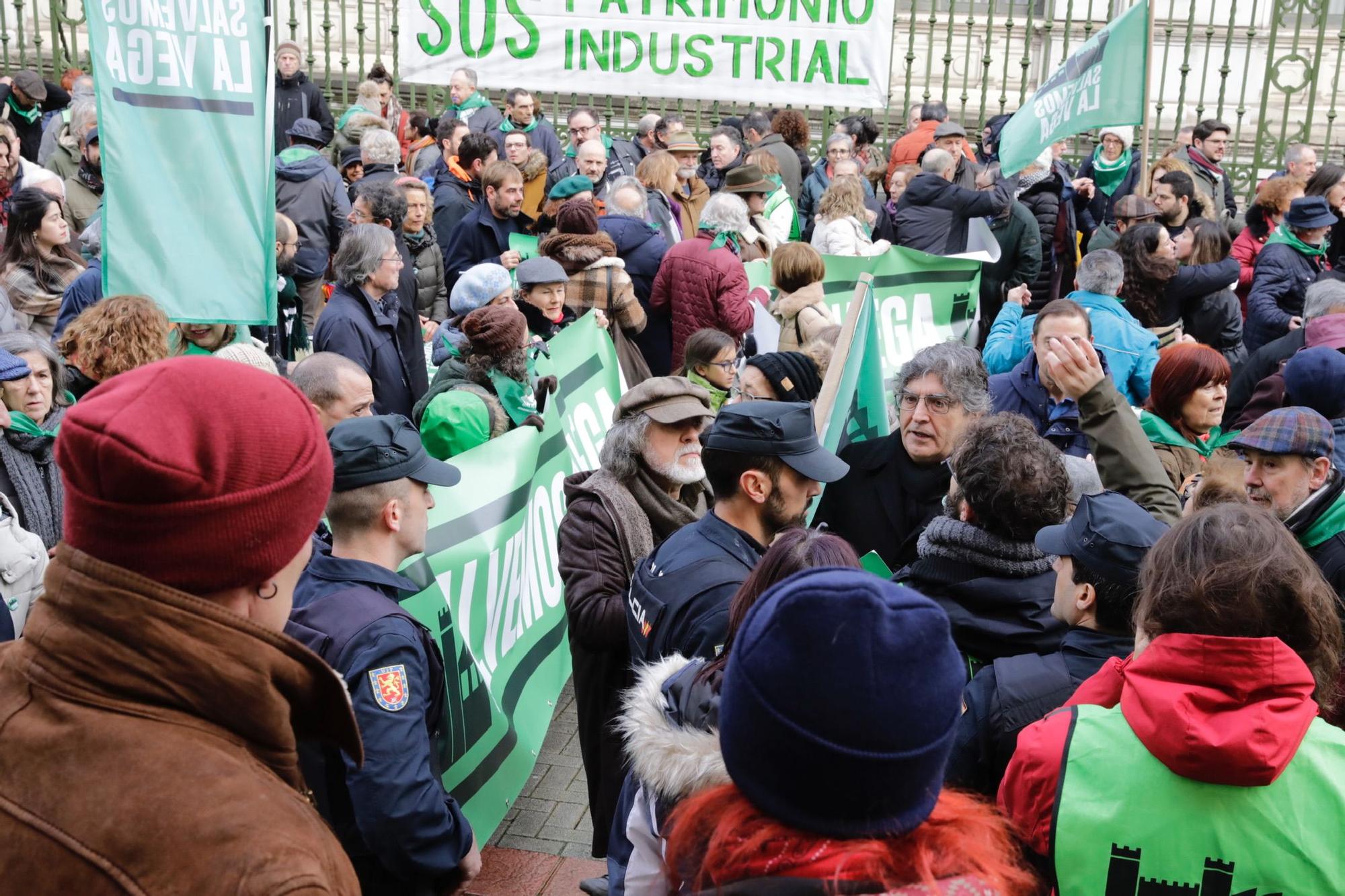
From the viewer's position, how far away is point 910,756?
1470mm

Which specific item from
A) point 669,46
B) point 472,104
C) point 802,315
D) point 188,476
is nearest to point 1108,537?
point 188,476

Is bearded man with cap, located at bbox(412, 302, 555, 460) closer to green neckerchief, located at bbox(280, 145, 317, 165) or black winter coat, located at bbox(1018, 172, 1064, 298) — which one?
green neckerchief, located at bbox(280, 145, 317, 165)

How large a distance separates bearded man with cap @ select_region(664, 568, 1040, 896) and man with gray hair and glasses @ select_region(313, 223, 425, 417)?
16.2 feet

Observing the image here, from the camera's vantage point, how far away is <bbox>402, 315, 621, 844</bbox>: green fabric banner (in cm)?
390

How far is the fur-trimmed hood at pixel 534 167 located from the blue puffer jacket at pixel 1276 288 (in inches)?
219

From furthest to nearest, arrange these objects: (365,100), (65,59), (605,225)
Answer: (65,59) < (365,100) < (605,225)

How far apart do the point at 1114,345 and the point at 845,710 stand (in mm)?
4993

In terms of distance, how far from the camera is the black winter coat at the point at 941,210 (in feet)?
31.0

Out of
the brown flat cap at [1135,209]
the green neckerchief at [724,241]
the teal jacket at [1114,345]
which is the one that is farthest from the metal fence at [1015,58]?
the teal jacket at [1114,345]

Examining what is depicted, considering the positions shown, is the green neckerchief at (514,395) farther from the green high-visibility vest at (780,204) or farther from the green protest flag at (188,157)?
the green high-visibility vest at (780,204)

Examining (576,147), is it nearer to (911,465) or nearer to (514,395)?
(514,395)

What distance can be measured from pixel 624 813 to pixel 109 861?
1356 millimetres

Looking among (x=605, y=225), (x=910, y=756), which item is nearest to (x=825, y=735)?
(x=910, y=756)

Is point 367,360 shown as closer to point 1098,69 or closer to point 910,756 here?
point 1098,69
